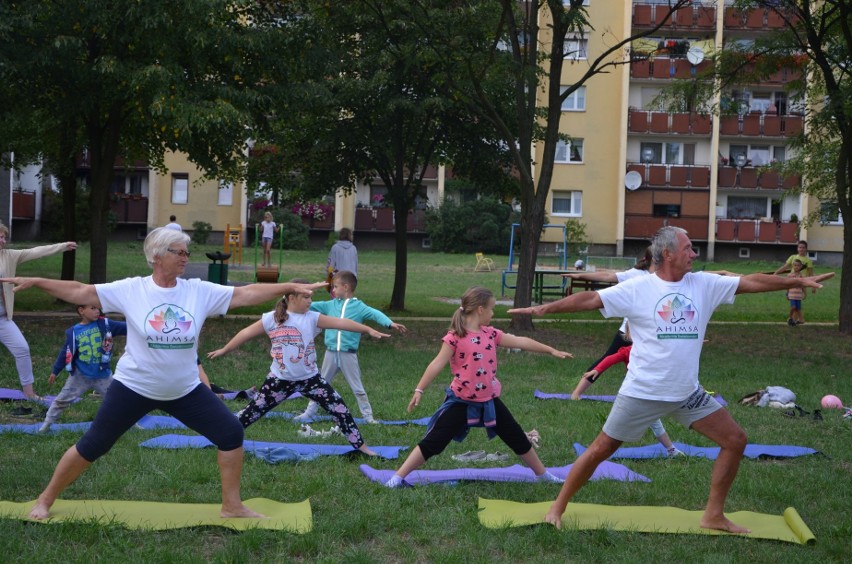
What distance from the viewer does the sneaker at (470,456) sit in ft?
28.0

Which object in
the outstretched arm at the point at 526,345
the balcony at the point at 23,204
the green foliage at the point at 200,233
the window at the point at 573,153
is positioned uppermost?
the window at the point at 573,153

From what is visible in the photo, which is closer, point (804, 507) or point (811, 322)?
point (804, 507)

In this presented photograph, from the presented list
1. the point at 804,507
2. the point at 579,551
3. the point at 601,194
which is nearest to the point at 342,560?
the point at 579,551

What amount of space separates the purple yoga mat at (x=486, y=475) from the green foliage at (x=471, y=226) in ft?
137

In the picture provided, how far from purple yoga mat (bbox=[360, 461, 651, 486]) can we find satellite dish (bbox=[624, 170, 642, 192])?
43139mm

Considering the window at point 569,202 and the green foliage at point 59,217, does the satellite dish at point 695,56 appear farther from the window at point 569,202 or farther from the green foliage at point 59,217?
the green foliage at point 59,217

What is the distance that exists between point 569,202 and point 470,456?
43.8 m

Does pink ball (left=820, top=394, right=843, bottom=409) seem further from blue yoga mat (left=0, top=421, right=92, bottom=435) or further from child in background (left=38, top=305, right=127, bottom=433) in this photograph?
blue yoga mat (left=0, top=421, right=92, bottom=435)

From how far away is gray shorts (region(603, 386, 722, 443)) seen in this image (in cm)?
641

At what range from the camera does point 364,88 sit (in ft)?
67.4

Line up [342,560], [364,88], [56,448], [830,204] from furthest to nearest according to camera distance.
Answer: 1. [830,204]
2. [364,88]
3. [56,448]
4. [342,560]

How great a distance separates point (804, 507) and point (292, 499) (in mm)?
3799

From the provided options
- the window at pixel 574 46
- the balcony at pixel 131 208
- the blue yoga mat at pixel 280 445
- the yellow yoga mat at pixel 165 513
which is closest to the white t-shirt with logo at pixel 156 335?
the yellow yoga mat at pixel 165 513

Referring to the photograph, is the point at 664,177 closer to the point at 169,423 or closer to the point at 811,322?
the point at 811,322
